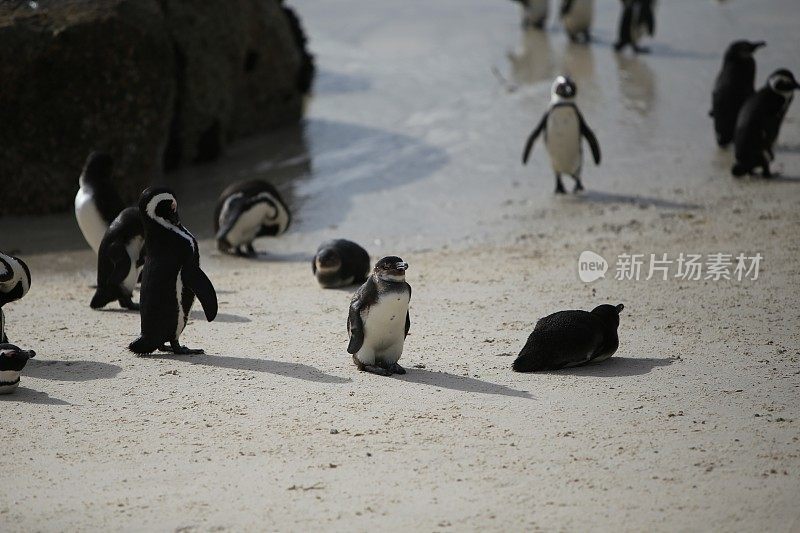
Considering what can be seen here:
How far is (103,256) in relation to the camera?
671cm

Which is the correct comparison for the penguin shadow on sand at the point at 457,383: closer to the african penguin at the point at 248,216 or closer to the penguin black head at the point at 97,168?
the penguin black head at the point at 97,168

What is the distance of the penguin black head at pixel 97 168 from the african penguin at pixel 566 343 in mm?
3366

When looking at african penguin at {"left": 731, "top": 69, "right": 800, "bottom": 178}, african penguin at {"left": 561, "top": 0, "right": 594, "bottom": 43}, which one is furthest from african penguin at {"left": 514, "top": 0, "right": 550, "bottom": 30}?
african penguin at {"left": 731, "top": 69, "right": 800, "bottom": 178}

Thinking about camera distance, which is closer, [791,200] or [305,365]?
[305,365]

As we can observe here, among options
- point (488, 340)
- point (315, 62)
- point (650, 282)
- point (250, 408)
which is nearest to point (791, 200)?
point (650, 282)

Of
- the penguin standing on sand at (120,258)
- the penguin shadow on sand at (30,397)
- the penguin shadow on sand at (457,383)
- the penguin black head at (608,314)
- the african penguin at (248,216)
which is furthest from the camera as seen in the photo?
the african penguin at (248,216)

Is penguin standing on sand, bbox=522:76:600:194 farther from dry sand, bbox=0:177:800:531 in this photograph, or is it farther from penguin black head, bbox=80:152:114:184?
penguin black head, bbox=80:152:114:184

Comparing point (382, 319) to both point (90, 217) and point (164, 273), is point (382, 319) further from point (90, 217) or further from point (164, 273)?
point (90, 217)

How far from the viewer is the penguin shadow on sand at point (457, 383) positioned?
4934 millimetres

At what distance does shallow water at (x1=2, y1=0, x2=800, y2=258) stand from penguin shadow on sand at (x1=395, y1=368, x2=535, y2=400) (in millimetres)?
3378

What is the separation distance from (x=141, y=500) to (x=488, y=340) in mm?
2266

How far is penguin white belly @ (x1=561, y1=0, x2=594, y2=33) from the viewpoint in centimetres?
1617

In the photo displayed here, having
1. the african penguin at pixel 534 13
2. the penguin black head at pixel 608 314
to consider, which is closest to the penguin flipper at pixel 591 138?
the penguin black head at pixel 608 314

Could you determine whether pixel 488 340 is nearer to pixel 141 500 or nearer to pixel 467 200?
pixel 141 500
